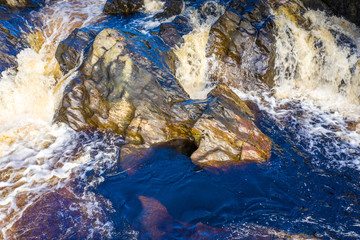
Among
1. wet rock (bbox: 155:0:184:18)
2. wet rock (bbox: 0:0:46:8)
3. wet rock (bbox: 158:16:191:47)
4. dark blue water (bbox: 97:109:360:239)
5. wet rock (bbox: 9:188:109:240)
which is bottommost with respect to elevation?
wet rock (bbox: 9:188:109:240)

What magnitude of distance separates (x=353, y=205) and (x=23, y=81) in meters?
9.01

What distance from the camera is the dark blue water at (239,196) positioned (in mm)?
4504

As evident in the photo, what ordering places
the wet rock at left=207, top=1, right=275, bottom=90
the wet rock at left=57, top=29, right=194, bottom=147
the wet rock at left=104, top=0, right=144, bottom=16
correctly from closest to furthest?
1. the wet rock at left=57, top=29, right=194, bottom=147
2. the wet rock at left=207, top=1, right=275, bottom=90
3. the wet rock at left=104, top=0, right=144, bottom=16

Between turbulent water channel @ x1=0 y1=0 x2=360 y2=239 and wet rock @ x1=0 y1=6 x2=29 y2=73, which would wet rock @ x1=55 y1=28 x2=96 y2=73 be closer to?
turbulent water channel @ x1=0 y1=0 x2=360 y2=239

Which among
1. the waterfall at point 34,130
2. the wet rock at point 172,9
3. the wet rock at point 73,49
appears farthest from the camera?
the wet rock at point 172,9

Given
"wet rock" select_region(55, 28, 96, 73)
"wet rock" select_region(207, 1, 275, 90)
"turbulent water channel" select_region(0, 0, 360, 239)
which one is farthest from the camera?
"wet rock" select_region(207, 1, 275, 90)

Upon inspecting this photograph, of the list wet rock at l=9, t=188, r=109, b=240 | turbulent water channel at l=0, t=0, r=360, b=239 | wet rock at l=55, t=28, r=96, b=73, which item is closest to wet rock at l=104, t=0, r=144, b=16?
turbulent water channel at l=0, t=0, r=360, b=239

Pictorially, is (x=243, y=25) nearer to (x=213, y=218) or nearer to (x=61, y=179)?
(x=213, y=218)

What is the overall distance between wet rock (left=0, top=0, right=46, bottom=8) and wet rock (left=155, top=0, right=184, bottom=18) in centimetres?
521

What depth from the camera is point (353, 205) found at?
16.1ft

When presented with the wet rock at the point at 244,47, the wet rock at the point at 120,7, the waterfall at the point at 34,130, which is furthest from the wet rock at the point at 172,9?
the waterfall at the point at 34,130

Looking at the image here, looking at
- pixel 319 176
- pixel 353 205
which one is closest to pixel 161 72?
pixel 319 176

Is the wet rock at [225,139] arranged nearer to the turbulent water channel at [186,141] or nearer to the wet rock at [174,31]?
the turbulent water channel at [186,141]

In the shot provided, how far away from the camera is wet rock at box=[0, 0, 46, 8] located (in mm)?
10898
